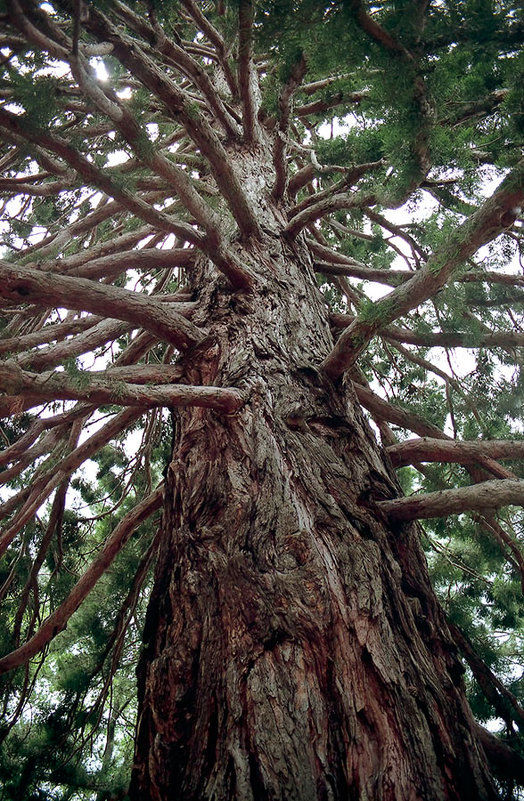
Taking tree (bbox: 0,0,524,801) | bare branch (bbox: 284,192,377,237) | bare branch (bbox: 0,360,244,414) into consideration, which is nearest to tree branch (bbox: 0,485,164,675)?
tree (bbox: 0,0,524,801)

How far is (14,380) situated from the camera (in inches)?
63.4

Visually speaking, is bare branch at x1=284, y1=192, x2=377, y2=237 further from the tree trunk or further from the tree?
the tree trunk

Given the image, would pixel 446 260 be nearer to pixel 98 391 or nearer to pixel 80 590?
pixel 98 391

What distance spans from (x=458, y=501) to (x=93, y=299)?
158 cm

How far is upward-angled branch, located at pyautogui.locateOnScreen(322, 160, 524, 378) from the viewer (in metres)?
1.74

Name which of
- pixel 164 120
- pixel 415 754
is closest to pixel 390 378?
pixel 164 120

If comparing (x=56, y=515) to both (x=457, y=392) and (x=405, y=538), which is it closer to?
(x=405, y=538)

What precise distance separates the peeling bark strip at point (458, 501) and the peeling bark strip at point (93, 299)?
1.20 metres

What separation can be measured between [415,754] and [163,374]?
171cm

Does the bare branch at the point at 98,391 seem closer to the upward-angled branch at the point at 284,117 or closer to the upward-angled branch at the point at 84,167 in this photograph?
the upward-angled branch at the point at 84,167

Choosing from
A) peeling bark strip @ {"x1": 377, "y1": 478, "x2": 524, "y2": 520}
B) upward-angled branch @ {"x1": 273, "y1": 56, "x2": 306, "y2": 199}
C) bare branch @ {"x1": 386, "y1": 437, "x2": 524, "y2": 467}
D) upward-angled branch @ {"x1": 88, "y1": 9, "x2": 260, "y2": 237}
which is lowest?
peeling bark strip @ {"x1": 377, "y1": 478, "x2": 524, "y2": 520}

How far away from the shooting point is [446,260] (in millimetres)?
1893

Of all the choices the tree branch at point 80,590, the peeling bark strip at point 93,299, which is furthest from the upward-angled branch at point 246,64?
the tree branch at point 80,590

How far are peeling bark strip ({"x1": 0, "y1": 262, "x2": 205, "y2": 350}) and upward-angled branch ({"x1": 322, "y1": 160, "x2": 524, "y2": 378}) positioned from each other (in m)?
0.76
